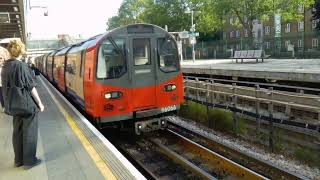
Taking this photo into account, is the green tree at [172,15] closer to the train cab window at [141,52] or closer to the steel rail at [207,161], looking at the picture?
the train cab window at [141,52]

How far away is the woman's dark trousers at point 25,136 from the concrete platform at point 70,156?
23cm

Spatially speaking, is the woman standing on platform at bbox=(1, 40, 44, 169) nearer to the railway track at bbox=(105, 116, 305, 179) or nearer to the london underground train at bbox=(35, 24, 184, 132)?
the railway track at bbox=(105, 116, 305, 179)

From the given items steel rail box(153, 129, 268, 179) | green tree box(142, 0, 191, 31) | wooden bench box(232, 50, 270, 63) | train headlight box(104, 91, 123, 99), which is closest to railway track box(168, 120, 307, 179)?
steel rail box(153, 129, 268, 179)

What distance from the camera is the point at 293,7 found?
133ft

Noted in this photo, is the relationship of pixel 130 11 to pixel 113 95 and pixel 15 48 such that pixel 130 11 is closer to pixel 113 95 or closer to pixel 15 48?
pixel 113 95

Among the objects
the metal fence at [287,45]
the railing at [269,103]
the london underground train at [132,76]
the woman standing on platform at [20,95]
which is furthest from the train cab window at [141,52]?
the metal fence at [287,45]

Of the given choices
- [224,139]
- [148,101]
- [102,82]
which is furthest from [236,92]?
[102,82]

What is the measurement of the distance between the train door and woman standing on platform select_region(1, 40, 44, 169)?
4272 millimetres

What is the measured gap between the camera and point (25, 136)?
18.4 feet

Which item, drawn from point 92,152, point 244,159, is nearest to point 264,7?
point 244,159

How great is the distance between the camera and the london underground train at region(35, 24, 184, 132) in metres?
9.48

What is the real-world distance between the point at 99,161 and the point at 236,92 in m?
6.43

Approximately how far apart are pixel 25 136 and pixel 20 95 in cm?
59

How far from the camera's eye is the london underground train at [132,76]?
9484 mm
